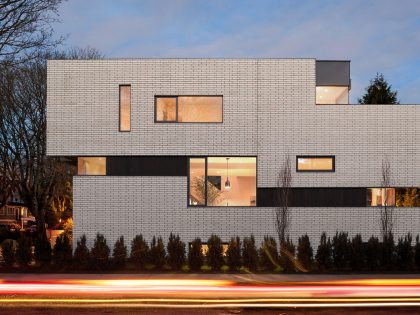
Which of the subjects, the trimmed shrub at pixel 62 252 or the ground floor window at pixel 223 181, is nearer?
the trimmed shrub at pixel 62 252

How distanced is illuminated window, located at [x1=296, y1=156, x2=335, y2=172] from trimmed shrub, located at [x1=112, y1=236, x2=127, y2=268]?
7.16 m

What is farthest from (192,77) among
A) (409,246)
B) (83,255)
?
(409,246)

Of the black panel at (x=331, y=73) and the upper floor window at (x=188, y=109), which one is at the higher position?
the black panel at (x=331, y=73)

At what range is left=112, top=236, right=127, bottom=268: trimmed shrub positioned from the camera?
65.9 ft

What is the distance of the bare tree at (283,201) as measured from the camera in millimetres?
21891

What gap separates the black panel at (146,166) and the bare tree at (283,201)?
3.64 meters

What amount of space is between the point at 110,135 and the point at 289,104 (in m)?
6.94

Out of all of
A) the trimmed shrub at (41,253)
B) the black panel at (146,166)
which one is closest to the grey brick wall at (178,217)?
the black panel at (146,166)

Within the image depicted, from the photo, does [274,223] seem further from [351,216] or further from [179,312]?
[179,312]

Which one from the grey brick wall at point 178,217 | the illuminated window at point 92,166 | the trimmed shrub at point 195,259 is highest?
the illuminated window at point 92,166

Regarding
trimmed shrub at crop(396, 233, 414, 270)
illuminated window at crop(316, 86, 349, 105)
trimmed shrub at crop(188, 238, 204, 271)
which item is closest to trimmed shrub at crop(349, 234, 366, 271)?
trimmed shrub at crop(396, 233, 414, 270)

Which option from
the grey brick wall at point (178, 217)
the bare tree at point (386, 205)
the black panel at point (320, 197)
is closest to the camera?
the bare tree at point (386, 205)

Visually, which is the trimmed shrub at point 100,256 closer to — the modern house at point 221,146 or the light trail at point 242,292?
the modern house at point 221,146

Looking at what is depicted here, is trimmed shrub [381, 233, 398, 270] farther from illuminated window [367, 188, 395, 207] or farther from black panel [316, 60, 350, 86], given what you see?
black panel [316, 60, 350, 86]
